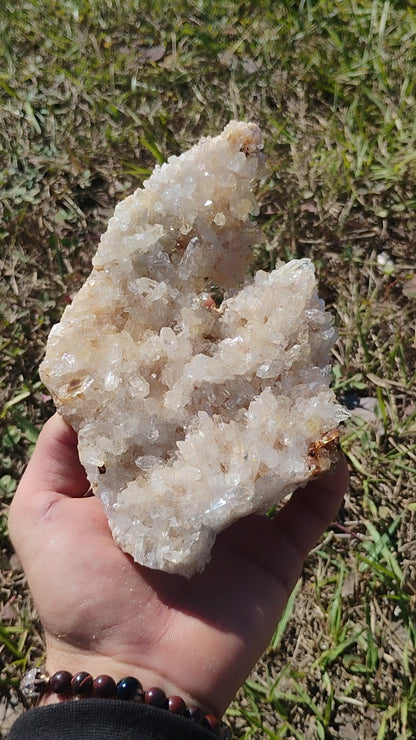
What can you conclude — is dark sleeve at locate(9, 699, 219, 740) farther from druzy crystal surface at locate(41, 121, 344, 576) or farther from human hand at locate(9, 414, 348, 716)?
druzy crystal surface at locate(41, 121, 344, 576)

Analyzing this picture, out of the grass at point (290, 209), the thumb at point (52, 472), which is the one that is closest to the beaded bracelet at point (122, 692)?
the thumb at point (52, 472)

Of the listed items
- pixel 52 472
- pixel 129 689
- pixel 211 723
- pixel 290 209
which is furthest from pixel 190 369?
pixel 290 209

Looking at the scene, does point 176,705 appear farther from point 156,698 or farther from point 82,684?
point 82,684

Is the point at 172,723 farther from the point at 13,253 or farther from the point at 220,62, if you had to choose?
the point at 220,62

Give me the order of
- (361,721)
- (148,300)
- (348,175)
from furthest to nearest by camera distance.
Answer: (348,175), (361,721), (148,300)

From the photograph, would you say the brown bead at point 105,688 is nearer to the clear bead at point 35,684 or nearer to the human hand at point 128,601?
the human hand at point 128,601

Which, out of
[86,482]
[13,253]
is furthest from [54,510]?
[13,253]

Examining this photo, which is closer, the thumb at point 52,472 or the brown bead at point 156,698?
the brown bead at point 156,698
